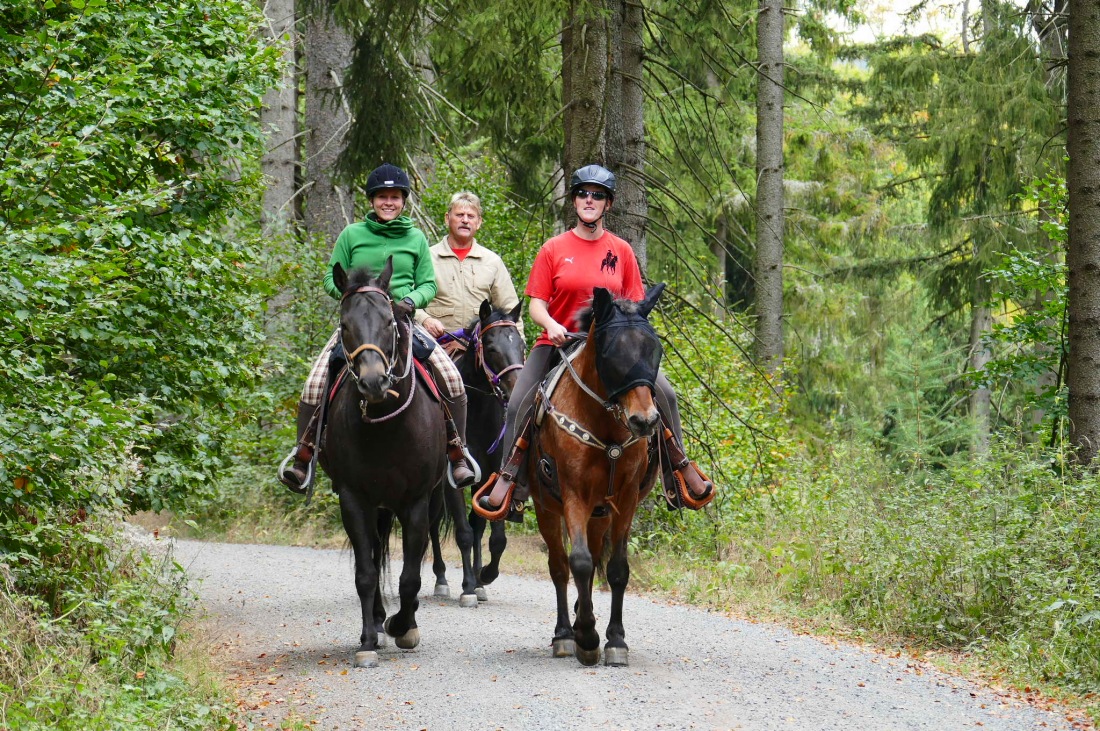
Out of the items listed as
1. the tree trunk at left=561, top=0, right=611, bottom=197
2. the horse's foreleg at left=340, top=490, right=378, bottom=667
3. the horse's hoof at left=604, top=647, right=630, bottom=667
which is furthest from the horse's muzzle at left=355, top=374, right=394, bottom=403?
the tree trunk at left=561, top=0, right=611, bottom=197

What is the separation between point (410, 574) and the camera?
829 cm

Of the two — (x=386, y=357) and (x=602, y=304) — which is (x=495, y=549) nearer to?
(x=386, y=357)

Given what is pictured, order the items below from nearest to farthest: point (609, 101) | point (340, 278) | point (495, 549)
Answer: point (340, 278), point (495, 549), point (609, 101)

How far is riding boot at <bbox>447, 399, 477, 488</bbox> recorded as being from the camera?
9.05 m

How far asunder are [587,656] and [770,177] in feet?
52.1

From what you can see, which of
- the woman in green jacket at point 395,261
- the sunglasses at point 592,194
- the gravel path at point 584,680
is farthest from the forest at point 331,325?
the sunglasses at point 592,194

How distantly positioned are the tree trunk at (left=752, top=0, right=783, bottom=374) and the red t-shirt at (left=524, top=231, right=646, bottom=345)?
13667mm

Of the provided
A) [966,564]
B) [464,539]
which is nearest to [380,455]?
[464,539]

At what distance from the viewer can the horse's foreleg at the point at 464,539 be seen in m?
11.0

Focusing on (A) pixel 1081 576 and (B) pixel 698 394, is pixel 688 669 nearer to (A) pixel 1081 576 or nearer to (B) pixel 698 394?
(A) pixel 1081 576

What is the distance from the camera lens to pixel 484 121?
641 inches

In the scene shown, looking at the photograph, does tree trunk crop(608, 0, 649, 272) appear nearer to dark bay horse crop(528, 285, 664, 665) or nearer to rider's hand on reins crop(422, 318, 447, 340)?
rider's hand on reins crop(422, 318, 447, 340)

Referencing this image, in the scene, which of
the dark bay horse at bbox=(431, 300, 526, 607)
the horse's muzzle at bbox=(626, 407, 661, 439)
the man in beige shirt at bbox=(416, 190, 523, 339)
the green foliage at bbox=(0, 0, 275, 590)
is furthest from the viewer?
the man in beige shirt at bbox=(416, 190, 523, 339)

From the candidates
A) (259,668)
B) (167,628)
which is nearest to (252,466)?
(259,668)
